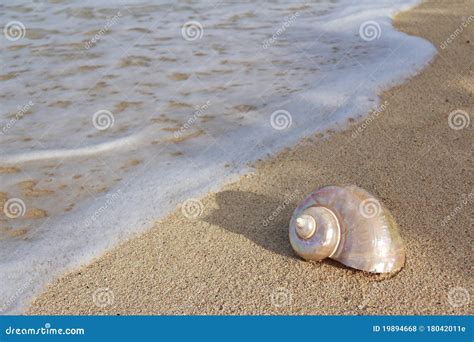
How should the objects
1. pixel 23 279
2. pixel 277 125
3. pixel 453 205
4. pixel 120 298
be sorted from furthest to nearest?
pixel 277 125
pixel 453 205
pixel 23 279
pixel 120 298

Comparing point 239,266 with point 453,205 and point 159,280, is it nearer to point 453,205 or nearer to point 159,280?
point 159,280

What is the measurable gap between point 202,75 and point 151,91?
60cm

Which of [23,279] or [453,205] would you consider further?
[453,205]

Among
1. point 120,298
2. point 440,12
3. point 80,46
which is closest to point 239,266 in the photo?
point 120,298

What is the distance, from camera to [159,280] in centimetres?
279
